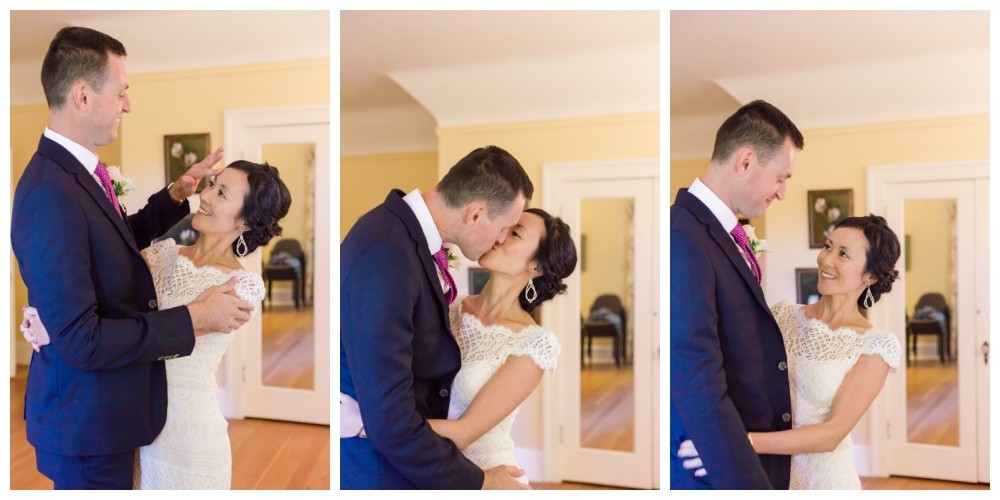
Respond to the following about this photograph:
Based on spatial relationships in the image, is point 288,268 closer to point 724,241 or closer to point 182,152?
point 182,152

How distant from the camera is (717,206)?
2691 mm

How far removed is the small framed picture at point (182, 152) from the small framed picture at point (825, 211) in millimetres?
2060

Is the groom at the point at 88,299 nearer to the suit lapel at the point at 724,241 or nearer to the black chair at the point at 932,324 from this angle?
the suit lapel at the point at 724,241

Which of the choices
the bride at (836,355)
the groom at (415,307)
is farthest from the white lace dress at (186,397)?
the bride at (836,355)

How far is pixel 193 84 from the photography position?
9.73ft

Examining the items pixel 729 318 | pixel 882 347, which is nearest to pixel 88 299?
pixel 729 318

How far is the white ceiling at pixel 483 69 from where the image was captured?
2857 millimetres

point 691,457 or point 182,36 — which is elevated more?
point 182,36

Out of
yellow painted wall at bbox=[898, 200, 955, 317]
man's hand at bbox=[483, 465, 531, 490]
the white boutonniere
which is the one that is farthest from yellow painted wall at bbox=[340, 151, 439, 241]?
yellow painted wall at bbox=[898, 200, 955, 317]

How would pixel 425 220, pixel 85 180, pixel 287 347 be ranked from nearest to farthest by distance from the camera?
pixel 85 180 → pixel 425 220 → pixel 287 347

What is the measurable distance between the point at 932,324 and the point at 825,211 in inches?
21.6

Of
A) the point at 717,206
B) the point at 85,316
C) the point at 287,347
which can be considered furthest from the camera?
the point at 287,347
